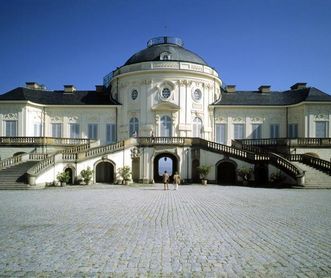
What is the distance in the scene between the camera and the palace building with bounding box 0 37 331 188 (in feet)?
101

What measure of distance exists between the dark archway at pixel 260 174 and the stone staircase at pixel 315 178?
129 inches

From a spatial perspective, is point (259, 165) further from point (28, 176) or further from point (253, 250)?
point (253, 250)

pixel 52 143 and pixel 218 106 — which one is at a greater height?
pixel 218 106

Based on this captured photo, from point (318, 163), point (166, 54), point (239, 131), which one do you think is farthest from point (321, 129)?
point (166, 54)

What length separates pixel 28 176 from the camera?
2425cm

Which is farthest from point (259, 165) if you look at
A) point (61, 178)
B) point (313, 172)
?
point (61, 178)

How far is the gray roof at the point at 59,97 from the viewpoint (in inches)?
1513

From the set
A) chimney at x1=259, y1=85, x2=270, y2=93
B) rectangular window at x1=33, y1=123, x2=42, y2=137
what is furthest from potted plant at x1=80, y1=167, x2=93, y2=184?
chimney at x1=259, y1=85, x2=270, y2=93

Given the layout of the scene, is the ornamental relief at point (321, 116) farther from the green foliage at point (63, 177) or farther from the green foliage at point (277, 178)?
the green foliage at point (63, 177)

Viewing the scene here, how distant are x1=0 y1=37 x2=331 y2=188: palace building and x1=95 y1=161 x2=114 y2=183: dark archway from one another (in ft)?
0.34

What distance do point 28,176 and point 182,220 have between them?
17.3 metres

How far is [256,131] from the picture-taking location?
39.0 m

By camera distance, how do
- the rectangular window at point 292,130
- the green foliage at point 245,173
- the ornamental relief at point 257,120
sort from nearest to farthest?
the green foliage at point 245,173
the rectangular window at point 292,130
the ornamental relief at point 257,120

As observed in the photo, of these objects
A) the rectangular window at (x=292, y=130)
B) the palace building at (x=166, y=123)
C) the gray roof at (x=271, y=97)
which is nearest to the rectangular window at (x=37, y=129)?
the palace building at (x=166, y=123)
